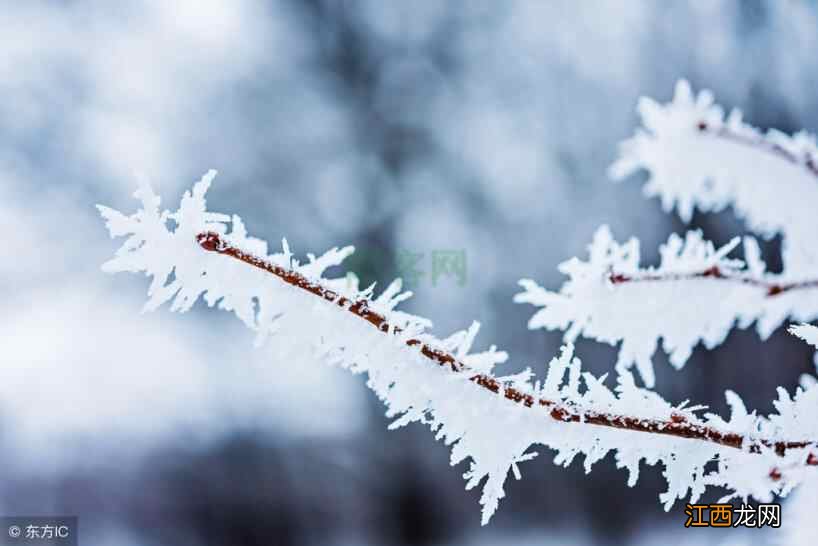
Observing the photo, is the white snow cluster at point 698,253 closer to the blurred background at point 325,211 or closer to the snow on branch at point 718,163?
the snow on branch at point 718,163

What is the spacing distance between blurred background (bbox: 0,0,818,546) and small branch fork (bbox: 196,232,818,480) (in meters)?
1.87

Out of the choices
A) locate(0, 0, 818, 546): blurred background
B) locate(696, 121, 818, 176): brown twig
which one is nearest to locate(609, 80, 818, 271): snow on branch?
locate(696, 121, 818, 176): brown twig

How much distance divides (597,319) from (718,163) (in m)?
0.07

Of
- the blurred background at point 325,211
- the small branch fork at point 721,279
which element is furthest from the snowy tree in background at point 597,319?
the blurred background at point 325,211

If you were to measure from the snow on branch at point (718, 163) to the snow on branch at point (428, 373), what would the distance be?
0.09 m

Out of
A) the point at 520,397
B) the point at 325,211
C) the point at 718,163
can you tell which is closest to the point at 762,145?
the point at 718,163

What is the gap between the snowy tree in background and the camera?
21cm

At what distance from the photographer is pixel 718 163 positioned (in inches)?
7.7

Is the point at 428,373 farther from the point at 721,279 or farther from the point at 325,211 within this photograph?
the point at 325,211

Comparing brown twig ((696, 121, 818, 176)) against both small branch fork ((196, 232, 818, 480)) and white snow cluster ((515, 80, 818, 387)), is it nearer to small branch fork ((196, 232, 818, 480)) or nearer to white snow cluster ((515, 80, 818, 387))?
white snow cluster ((515, 80, 818, 387))

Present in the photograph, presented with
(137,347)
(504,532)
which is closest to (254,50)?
(137,347)

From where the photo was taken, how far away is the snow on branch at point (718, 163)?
0.19 meters

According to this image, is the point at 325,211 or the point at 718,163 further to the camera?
the point at 325,211

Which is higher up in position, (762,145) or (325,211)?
(325,211)
